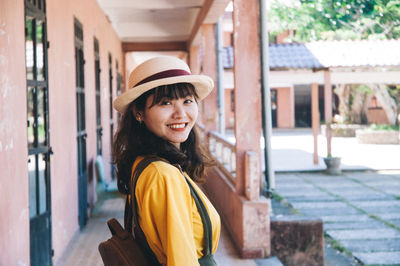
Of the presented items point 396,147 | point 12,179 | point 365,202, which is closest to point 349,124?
point 396,147

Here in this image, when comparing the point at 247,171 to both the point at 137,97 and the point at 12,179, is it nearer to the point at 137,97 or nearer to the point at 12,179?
the point at 12,179

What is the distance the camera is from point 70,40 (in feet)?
17.0

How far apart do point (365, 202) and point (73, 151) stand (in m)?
5.08

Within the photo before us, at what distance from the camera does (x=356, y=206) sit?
24.6 ft

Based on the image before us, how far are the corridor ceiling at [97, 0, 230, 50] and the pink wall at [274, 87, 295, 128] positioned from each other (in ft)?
50.2

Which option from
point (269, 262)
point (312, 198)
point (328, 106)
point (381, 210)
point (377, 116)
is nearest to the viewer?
point (269, 262)

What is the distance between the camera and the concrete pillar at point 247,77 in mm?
4770

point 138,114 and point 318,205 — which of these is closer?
point 138,114

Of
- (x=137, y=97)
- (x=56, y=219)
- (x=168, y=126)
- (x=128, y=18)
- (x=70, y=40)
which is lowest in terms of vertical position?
(x=56, y=219)

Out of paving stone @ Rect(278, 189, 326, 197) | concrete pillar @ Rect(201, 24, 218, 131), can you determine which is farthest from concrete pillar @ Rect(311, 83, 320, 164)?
concrete pillar @ Rect(201, 24, 218, 131)

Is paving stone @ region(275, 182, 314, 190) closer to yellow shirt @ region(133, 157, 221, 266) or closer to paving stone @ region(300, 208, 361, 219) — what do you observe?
paving stone @ region(300, 208, 361, 219)

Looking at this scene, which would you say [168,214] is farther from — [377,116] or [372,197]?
[377,116]

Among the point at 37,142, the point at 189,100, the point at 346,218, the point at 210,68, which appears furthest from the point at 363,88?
the point at 189,100

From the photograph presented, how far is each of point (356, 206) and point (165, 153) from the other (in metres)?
6.63
